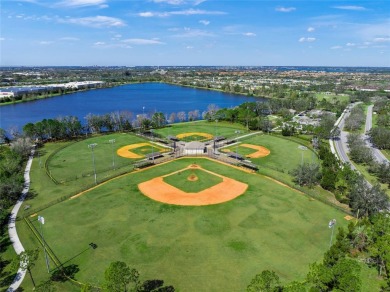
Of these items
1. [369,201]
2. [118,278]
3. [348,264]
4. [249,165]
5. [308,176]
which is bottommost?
[249,165]

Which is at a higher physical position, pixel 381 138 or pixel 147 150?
pixel 381 138

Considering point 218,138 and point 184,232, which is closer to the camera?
point 184,232

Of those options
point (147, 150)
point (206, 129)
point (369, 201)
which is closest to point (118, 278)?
point (369, 201)

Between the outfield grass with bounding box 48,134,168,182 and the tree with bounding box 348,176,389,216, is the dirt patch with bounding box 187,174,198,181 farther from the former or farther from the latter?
the tree with bounding box 348,176,389,216

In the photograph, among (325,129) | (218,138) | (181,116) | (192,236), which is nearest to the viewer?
(192,236)

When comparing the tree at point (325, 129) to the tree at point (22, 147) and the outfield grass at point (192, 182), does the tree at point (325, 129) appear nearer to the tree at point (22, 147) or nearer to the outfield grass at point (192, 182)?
the outfield grass at point (192, 182)

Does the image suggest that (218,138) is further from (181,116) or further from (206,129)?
(181,116)

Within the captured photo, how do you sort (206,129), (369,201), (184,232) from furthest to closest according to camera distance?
(206,129) < (369,201) < (184,232)
